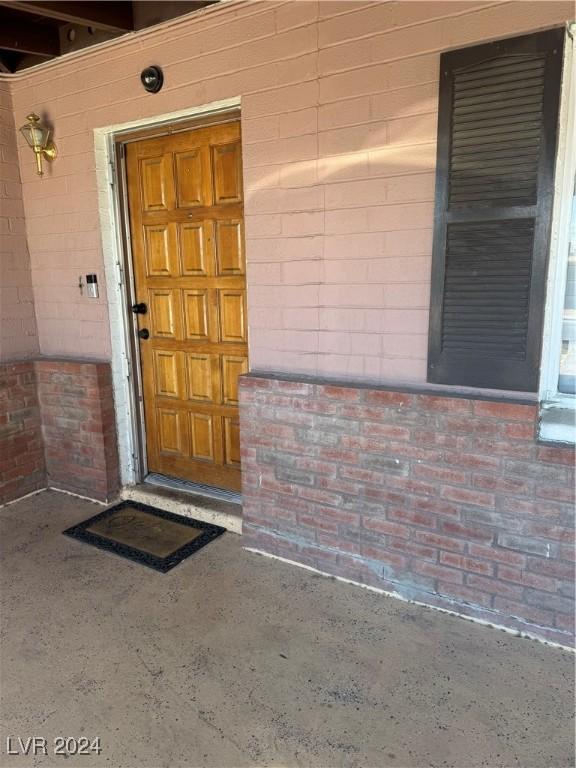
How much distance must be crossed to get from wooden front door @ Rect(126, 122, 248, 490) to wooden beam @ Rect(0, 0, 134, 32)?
574 millimetres

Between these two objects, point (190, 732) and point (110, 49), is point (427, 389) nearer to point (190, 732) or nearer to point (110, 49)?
point (190, 732)

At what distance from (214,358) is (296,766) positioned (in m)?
2.07

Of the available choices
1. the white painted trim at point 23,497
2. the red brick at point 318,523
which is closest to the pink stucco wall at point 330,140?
the red brick at point 318,523

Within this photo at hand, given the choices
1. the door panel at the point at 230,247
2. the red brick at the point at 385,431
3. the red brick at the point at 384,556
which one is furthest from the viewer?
the door panel at the point at 230,247

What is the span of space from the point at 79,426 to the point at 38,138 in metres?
1.81

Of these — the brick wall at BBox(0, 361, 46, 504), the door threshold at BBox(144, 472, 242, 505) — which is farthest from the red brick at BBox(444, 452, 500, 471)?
the brick wall at BBox(0, 361, 46, 504)

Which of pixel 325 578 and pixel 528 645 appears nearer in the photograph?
pixel 528 645

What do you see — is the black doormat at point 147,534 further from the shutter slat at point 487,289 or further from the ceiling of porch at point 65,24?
the ceiling of porch at point 65,24

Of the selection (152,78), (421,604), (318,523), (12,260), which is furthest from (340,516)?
(12,260)

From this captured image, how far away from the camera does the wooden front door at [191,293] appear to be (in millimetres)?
2908

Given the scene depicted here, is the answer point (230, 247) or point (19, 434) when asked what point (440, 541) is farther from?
point (19, 434)

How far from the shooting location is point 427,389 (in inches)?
90.0

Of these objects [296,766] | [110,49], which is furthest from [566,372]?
[110,49]

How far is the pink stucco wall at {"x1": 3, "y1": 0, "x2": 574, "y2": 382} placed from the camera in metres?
2.10
